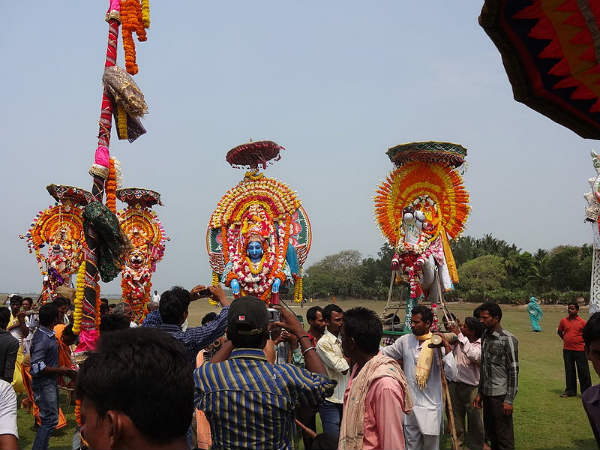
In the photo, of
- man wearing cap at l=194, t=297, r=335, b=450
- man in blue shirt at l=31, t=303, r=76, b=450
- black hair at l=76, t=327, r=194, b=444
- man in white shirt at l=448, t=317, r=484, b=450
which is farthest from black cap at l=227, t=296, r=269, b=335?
man in white shirt at l=448, t=317, r=484, b=450

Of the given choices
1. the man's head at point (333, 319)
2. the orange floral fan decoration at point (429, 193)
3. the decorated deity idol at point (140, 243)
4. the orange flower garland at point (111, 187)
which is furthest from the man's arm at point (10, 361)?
the decorated deity idol at point (140, 243)

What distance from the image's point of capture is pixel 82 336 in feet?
18.5

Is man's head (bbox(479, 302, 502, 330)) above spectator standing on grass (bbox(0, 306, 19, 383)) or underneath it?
above

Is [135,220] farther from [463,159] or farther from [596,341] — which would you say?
[596,341]

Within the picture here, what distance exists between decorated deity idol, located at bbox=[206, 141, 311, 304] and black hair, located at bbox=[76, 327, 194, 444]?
8.13 meters

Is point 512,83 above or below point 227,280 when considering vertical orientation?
above

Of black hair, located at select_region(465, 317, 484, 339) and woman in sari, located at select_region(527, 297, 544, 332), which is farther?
woman in sari, located at select_region(527, 297, 544, 332)

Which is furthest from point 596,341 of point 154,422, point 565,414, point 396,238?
point 396,238

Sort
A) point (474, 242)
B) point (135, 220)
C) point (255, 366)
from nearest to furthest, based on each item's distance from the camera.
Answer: point (255, 366), point (135, 220), point (474, 242)

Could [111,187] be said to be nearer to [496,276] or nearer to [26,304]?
[26,304]

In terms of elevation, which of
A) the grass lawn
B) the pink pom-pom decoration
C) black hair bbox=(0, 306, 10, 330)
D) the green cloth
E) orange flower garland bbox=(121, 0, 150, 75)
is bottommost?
the grass lawn

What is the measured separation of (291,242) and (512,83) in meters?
8.03

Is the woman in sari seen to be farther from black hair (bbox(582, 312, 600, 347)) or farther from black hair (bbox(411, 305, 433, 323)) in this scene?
black hair (bbox(582, 312, 600, 347))

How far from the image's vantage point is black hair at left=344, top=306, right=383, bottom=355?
2893 mm
